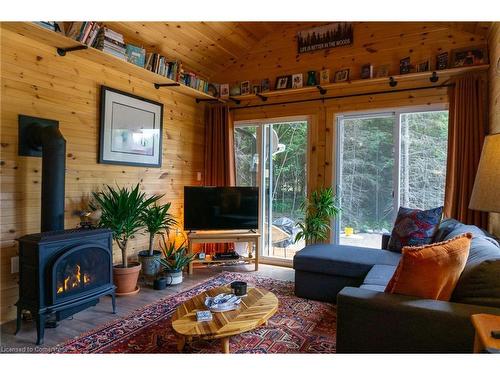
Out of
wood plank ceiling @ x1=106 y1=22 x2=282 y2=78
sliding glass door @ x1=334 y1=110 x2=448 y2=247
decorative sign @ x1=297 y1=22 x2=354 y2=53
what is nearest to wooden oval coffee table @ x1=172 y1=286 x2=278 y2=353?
sliding glass door @ x1=334 y1=110 x2=448 y2=247

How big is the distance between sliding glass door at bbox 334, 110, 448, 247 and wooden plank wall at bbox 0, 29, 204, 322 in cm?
245

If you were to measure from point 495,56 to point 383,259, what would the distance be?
220 cm

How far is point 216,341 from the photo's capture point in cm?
232

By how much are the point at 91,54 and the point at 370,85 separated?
3169mm

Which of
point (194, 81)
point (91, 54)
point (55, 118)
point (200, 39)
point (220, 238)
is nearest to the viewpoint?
point (55, 118)

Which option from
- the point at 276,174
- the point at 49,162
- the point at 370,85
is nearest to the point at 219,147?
the point at 276,174

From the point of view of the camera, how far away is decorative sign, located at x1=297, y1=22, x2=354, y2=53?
409 centimetres

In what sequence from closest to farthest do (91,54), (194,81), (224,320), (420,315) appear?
(420,315) < (224,320) < (91,54) < (194,81)

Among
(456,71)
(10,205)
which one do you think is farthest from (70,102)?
(456,71)

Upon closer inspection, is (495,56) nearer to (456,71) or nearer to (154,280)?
(456,71)

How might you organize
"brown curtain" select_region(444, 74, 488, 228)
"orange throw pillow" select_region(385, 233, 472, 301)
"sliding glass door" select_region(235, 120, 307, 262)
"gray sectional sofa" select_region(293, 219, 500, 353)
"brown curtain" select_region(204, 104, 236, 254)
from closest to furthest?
"gray sectional sofa" select_region(293, 219, 500, 353) < "orange throw pillow" select_region(385, 233, 472, 301) < "brown curtain" select_region(444, 74, 488, 228) < "sliding glass door" select_region(235, 120, 307, 262) < "brown curtain" select_region(204, 104, 236, 254)

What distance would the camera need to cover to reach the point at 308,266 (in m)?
3.14

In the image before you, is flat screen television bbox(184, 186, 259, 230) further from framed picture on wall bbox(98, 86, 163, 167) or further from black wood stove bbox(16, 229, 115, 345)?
black wood stove bbox(16, 229, 115, 345)

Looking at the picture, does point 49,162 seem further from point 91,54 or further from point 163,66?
point 163,66
